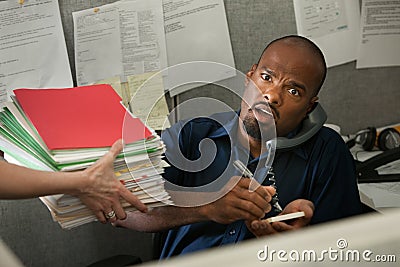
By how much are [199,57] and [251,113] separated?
0.97ft

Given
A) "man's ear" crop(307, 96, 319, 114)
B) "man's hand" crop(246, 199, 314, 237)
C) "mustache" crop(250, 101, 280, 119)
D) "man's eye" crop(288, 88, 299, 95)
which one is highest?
"man's eye" crop(288, 88, 299, 95)

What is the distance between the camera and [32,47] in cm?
140

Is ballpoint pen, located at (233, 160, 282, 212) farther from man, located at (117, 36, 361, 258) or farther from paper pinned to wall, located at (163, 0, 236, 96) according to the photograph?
paper pinned to wall, located at (163, 0, 236, 96)

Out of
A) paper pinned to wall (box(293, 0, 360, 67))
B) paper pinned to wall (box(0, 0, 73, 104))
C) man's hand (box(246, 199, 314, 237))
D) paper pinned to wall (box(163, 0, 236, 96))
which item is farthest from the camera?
paper pinned to wall (box(293, 0, 360, 67))

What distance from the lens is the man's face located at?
48.9 inches

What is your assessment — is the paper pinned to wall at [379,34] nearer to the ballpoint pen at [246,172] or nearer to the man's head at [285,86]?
the man's head at [285,86]

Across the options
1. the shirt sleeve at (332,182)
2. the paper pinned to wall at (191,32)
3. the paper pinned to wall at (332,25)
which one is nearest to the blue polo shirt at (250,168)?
the shirt sleeve at (332,182)

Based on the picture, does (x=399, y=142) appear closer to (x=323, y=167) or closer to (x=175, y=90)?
(x=323, y=167)

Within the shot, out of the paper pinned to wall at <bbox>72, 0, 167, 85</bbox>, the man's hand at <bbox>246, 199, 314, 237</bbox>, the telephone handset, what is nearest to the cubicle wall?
the paper pinned to wall at <bbox>72, 0, 167, 85</bbox>

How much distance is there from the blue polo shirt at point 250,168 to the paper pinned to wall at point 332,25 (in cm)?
36

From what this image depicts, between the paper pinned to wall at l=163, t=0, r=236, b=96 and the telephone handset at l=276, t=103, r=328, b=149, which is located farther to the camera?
the paper pinned to wall at l=163, t=0, r=236, b=96

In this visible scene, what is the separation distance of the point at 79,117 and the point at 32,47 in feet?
0.98

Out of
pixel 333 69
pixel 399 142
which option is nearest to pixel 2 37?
pixel 333 69

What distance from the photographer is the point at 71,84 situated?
1.43 meters
